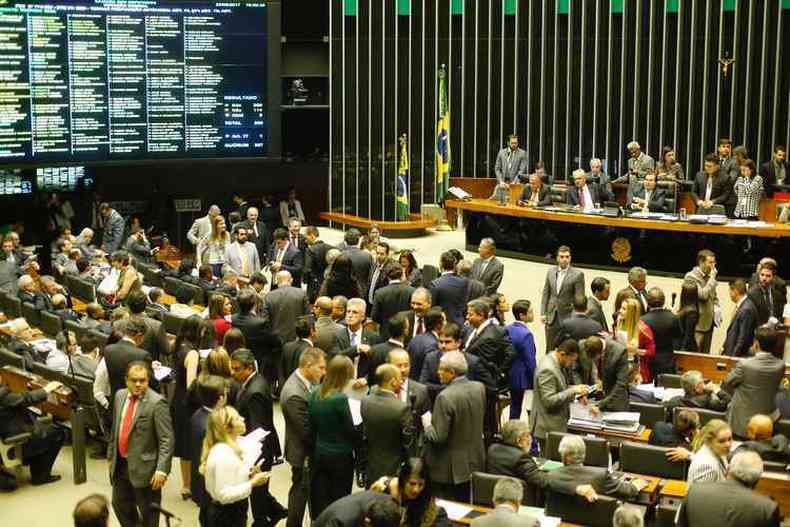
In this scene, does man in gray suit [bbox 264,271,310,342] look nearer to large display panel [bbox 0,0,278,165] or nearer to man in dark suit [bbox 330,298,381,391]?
man in dark suit [bbox 330,298,381,391]

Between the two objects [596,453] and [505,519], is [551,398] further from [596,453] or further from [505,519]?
[505,519]

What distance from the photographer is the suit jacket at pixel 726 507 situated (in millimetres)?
6328

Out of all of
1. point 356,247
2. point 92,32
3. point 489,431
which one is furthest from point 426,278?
point 92,32

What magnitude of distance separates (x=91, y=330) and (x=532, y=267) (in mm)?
8164

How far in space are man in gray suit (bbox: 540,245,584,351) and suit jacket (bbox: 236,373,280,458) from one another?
4.38 m

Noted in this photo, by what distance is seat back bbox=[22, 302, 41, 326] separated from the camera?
39.3 feet

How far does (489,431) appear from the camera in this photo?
9234 mm

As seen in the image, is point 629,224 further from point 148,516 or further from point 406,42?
point 148,516

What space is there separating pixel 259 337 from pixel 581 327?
2.67m

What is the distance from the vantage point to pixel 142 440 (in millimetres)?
7309

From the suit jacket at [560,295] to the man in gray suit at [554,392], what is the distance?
290 cm

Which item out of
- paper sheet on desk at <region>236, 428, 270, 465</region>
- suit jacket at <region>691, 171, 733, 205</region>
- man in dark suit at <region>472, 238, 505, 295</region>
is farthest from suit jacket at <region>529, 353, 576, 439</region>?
suit jacket at <region>691, 171, 733, 205</region>

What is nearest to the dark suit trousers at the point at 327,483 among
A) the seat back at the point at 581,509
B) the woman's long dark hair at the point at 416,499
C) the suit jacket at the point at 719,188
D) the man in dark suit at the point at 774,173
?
the woman's long dark hair at the point at 416,499

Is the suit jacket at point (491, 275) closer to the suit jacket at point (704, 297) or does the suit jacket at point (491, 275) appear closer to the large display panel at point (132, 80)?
the suit jacket at point (704, 297)
